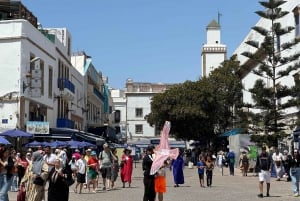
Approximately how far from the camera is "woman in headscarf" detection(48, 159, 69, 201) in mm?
10938

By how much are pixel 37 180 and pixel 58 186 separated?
1.55 metres

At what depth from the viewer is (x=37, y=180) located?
12.4 m

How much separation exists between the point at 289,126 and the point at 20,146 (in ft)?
52.5

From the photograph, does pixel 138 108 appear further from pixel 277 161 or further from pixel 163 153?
pixel 163 153

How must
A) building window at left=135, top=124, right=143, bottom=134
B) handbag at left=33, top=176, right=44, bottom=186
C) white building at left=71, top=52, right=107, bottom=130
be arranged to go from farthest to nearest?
building window at left=135, top=124, right=143, bottom=134 → white building at left=71, top=52, right=107, bottom=130 → handbag at left=33, top=176, right=44, bottom=186

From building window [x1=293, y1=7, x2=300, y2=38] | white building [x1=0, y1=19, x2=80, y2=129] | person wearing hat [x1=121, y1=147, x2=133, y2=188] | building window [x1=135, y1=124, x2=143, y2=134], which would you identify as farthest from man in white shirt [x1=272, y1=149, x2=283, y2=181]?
building window [x1=135, y1=124, x2=143, y2=134]

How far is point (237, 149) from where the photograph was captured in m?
42.3

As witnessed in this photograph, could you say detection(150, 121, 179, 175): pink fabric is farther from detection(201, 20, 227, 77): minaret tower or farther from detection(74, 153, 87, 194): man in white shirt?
detection(201, 20, 227, 77): minaret tower

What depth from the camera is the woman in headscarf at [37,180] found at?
12375 mm

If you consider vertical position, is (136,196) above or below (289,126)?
below

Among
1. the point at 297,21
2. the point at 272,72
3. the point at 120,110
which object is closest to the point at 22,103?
the point at 272,72

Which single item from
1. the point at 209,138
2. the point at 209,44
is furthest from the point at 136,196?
the point at 209,44

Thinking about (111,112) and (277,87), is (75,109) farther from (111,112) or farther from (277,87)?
(111,112)

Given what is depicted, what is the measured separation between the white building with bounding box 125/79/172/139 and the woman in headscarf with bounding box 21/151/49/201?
78.1m
